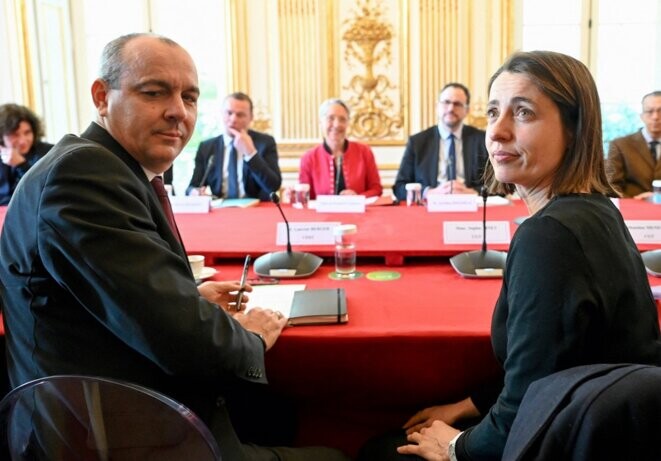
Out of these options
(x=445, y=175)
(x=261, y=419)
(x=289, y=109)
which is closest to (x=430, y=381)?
(x=261, y=419)

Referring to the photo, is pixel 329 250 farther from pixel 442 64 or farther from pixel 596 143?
pixel 442 64

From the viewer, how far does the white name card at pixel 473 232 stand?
1.99 metres

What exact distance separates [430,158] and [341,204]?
134 centimetres

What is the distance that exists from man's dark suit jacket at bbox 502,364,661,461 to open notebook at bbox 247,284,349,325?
0.73 metres

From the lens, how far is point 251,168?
3.74 m

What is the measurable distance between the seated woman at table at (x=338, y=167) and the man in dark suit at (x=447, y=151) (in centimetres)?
21

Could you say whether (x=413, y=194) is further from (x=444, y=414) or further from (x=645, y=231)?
(x=444, y=414)

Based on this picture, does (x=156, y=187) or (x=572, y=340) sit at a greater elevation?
(x=156, y=187)

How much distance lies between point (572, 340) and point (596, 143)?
0.37 meters

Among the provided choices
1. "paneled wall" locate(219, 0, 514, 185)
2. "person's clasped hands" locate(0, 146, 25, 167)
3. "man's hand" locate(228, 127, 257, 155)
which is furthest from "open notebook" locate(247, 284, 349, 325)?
"paneled wall" locate(219, 0, 514, 185)

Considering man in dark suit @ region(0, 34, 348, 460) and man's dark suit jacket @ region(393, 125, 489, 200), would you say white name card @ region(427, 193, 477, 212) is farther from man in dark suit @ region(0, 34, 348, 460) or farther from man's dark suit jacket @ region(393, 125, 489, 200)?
man in dark suit @ region(0, 34, 348, 460)

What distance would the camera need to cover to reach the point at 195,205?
112 inches

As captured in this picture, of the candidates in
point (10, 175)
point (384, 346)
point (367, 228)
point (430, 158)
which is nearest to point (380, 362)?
point (384, 346)

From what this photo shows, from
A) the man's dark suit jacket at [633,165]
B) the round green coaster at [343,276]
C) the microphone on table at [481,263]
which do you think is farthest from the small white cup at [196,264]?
the man's dark suit jacket at [633,165]
